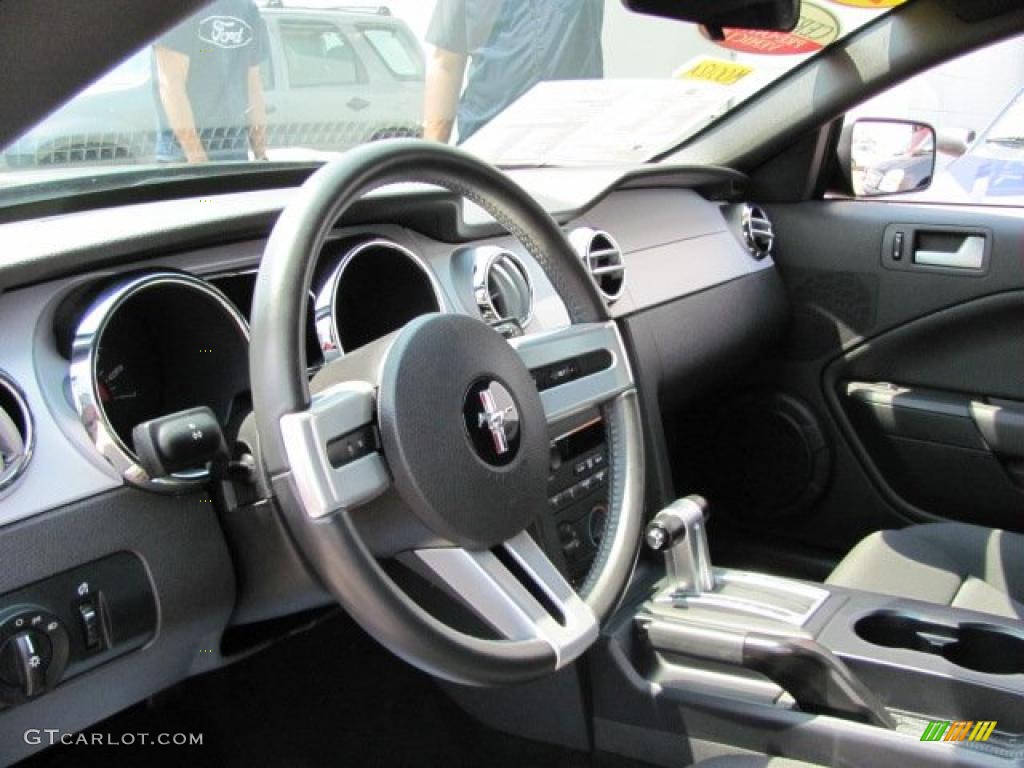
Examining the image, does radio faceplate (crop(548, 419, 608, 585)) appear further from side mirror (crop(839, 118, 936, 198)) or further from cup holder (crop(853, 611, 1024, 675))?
side mirror (crop(839, 118, 936, 198))

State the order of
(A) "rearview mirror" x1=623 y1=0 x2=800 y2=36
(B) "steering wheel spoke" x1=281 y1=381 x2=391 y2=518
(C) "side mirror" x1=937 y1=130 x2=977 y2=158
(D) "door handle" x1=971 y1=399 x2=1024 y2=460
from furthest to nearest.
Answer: (C) "side mirror" x1=937 y1=130 x2=977 y2=158 → (D) "door handle" x1=971 y1=399 x2=1024 y2=460 → (A) "rearview mirror" x1=623 y1=0 x2=800 y2=36 → (B) "steering wheel spoke" x1=281 y1=381 x2=391 y2=518

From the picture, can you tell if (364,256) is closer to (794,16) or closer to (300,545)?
(300,545)

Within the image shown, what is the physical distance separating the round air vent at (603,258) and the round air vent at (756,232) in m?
0.55

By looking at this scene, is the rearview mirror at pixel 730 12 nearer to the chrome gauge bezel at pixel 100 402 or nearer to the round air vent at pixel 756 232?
the round air vent at pixel 756 232

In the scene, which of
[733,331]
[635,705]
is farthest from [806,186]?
[635,705]

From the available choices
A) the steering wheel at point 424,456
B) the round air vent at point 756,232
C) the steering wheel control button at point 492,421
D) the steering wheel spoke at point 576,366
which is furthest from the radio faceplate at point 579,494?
the round air vent at point 756,232

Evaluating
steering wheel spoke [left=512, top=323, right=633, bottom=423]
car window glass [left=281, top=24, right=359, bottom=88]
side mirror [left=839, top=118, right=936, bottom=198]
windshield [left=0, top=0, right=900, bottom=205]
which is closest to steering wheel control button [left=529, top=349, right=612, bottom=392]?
steering wheel spoke [left=512, top=323, right=633, bottom=423]

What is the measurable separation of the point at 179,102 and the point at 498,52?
4.66 ft

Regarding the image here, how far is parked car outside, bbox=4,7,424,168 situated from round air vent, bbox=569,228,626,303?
353mm

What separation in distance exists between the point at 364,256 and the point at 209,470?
49 cm

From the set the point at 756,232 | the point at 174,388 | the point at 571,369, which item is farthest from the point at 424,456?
the point at 756,232

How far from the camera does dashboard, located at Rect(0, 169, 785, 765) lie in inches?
45.7

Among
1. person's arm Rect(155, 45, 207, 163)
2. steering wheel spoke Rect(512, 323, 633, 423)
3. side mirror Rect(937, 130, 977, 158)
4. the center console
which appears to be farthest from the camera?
side mirror Rect(937, 130, 977, 158)
